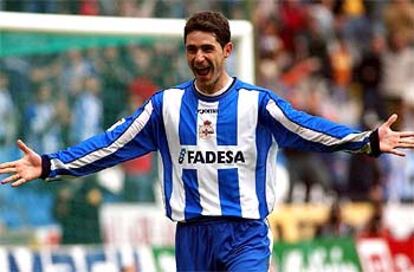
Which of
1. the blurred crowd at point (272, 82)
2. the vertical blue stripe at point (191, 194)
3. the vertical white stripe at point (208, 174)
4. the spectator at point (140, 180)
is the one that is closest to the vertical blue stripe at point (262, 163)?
the vertical white stripe at point (208, 174)

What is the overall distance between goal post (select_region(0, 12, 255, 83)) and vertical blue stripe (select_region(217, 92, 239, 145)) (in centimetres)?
448

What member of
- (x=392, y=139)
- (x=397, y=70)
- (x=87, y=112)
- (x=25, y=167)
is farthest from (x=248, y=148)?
(x=397, y=70)

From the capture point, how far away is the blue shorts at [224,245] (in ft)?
25.2

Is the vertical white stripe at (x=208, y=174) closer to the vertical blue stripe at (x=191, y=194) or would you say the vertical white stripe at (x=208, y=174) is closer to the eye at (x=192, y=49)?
the vertical blue stripe at (x=191, y=194)

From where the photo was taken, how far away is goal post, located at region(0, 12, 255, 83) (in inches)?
474

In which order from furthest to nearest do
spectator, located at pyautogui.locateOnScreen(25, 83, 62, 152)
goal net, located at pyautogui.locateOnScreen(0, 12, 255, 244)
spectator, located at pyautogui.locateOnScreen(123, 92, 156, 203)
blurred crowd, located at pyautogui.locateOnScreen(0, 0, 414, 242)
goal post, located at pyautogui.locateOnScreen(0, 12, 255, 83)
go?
spectator, located at pyautogui.locateOnScreen(123, 92, 156, 203) < blurred crowd, located at pyautogui.locateOnScreen(0, 0, 414, 242) < spectator, located at pyautogui.locateOnScreen(25, 83, 62, 152) < goal net, located at pyautogui.locateOnScreen(0, 12, 255, 244) < goal post, located at pyautogui.locateOnScreen(0, 12, 255, 83)

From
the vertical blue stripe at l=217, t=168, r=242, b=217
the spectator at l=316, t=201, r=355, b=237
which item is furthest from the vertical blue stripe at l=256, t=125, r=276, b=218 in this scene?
the spectator at l=316, t=201, r=355, b=237

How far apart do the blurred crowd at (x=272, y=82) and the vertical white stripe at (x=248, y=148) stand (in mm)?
4977

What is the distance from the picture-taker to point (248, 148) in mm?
7777

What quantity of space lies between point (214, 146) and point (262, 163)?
293 mm

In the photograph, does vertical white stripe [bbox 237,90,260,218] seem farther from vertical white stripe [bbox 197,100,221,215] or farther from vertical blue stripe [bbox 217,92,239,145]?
vertical white stripe [bbox 197,100,221,215]

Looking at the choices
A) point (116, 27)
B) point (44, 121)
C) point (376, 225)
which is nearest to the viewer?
point (116, 27)

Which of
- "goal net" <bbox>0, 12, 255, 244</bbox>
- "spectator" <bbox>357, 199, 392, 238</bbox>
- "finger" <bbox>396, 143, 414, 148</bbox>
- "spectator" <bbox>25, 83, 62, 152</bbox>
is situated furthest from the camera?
"spectator" <bbox>357, 199, 392, 238</bbox>

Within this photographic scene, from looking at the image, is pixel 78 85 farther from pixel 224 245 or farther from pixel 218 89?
pixel 224 245
